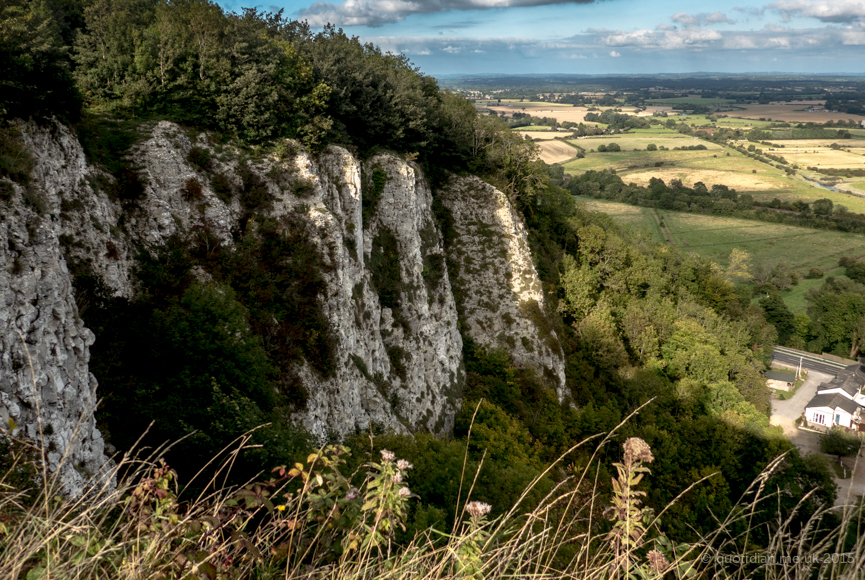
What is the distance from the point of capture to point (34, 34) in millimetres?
14164

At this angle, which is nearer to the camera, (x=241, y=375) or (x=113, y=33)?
(x=241, y=375)

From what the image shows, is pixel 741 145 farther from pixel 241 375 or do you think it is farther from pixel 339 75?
pixel 241 375

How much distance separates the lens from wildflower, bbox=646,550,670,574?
4.10m

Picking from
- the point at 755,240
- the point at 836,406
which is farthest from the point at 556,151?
the point at 836,406

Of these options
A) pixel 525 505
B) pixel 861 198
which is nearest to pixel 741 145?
pixel 861 198

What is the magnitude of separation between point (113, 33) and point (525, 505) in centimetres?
2792

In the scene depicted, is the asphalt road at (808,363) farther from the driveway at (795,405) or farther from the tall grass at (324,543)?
the tall grass at (324,543)

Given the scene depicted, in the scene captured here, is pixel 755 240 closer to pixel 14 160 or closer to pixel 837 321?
pixel 837 321

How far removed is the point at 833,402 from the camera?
5194 cm

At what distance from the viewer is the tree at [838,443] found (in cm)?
4231

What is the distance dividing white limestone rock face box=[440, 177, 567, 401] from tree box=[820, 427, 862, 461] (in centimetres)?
2702

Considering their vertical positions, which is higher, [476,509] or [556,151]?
[556,151]

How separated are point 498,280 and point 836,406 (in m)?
42.5

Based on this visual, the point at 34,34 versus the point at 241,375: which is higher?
the point at 34,34
